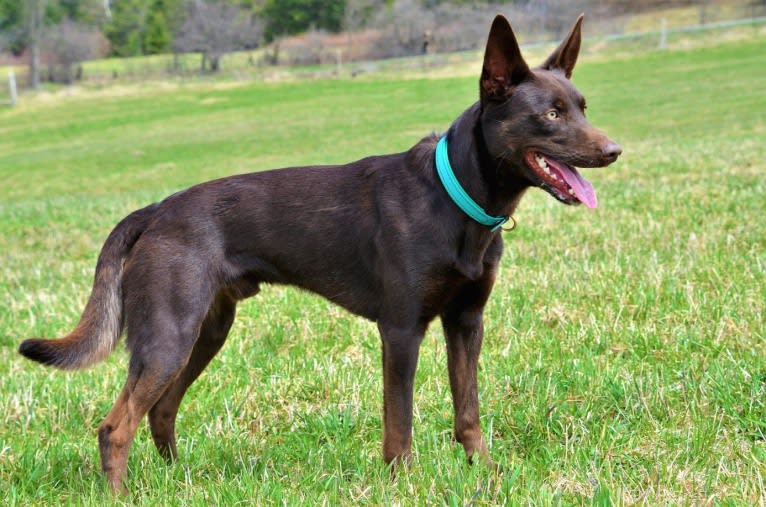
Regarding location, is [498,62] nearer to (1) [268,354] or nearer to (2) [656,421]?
(2) [656,421]

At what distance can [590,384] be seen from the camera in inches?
159

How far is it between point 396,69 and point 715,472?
49.7 m

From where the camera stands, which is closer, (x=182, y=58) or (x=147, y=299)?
(x=147, y=299)

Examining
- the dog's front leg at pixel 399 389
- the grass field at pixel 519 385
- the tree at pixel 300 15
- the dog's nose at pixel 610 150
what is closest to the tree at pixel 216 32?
the tree at pixel 300 15

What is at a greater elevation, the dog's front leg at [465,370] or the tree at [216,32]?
the dog's front leg at [465,370]

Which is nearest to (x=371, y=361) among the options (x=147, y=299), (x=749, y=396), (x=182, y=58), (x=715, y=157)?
(x=147, y=299)

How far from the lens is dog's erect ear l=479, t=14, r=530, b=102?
3.36 metres

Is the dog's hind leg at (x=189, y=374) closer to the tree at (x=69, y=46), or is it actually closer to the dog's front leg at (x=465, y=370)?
the dog's front leg at (x=465, y=370)

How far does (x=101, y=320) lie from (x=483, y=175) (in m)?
1.72

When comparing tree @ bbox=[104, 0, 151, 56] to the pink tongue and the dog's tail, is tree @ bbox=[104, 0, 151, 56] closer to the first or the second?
the dog's tail

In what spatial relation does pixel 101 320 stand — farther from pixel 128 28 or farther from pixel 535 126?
A: pixel 128 28

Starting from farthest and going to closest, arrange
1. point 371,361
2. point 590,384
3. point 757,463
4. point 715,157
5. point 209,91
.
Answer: point 209,91
point 715,157
point 371,361
point 590,384
point 757,463

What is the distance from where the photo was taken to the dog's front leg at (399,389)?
3.43 metres

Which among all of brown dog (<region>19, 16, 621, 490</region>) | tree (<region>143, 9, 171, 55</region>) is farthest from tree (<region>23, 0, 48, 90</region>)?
brown dog (<region>19, 16, 621, 490</region>)
